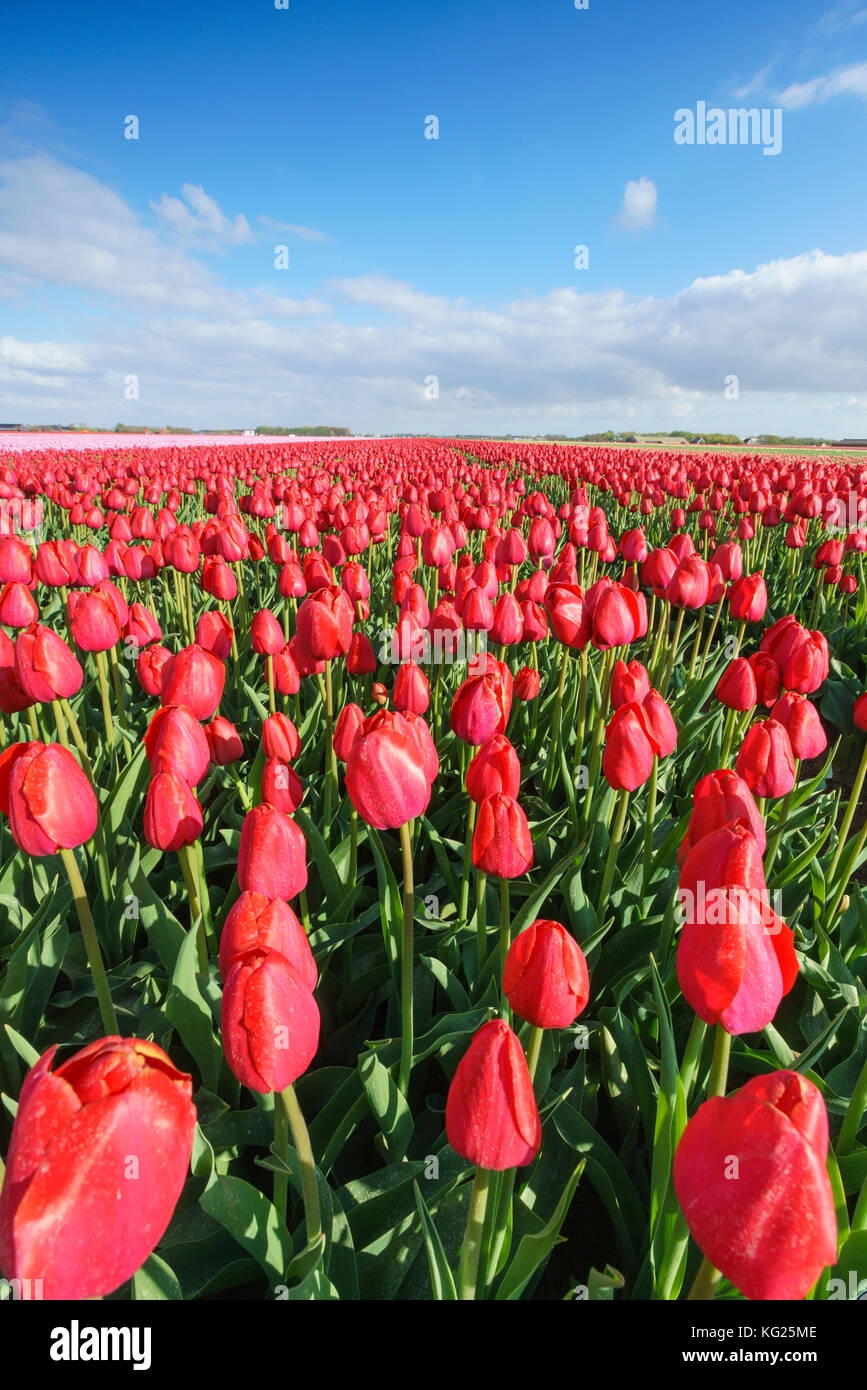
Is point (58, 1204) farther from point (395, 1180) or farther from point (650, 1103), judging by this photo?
point (650, 1103)

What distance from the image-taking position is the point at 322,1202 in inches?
53.2

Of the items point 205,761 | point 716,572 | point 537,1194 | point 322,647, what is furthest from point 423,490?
point 537,1194

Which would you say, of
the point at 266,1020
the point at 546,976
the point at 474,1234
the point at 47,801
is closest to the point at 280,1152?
the point at 474,1234

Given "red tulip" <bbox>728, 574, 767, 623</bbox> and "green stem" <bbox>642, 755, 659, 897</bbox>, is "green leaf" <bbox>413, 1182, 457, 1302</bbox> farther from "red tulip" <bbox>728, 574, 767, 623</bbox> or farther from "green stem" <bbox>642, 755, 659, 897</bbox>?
"red tulip" <bbox>728, 574, 767, 623</bbox>

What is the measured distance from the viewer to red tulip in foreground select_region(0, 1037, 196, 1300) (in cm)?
68

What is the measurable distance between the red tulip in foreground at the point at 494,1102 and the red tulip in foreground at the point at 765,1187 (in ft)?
0.75

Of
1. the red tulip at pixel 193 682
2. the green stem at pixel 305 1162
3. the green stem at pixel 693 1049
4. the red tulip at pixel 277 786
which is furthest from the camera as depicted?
the red tulip at pixel 193 682

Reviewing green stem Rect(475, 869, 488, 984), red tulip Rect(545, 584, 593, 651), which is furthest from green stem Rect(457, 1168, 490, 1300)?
red tulip Rect(545, 584, 593, 651)

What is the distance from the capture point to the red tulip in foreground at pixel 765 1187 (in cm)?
74

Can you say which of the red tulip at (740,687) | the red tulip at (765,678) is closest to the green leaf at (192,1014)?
the red tulip at (740,687)

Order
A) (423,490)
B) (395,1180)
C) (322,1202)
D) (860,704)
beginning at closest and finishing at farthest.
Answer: (322,1202) < (395,1180) < (860,704) < (423,490)

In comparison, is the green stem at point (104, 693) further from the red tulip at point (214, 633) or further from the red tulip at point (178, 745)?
the red tulip at point (178, 745)

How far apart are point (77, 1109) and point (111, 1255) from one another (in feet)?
0.55

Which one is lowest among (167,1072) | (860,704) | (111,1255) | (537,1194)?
(537,1194)
